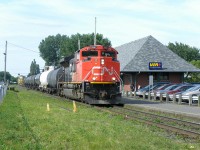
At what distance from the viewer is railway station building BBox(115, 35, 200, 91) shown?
1976 inches

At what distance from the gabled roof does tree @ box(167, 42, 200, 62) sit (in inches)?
1851

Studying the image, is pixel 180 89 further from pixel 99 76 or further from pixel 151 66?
pixel 151 66

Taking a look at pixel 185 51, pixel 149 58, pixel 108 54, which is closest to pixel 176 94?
pixel 108 54

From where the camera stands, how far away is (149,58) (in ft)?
175

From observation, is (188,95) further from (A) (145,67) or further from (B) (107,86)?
(A) (145,67)

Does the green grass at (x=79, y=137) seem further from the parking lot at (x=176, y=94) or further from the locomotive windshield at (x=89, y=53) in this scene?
the parking lot at (x=176, y=94)

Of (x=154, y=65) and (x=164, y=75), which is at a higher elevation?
(x=154, y=65)

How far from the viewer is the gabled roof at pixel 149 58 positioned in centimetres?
5088

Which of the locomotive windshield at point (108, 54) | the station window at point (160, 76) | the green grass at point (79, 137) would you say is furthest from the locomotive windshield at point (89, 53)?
the station window at point (160, 76)

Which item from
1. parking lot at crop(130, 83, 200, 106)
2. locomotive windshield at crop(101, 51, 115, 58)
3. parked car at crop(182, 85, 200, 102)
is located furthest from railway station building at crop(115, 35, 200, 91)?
locomotive windshield at crop(101, 51, 115, 58)

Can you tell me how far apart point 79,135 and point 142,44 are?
146 ft

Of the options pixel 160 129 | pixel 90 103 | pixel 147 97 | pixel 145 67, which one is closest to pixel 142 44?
pixel 145 67

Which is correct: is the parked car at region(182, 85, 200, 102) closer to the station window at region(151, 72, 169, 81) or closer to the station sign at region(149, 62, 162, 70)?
the station sign at region(149, 62, 162, 70)

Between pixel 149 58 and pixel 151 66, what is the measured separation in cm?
353
